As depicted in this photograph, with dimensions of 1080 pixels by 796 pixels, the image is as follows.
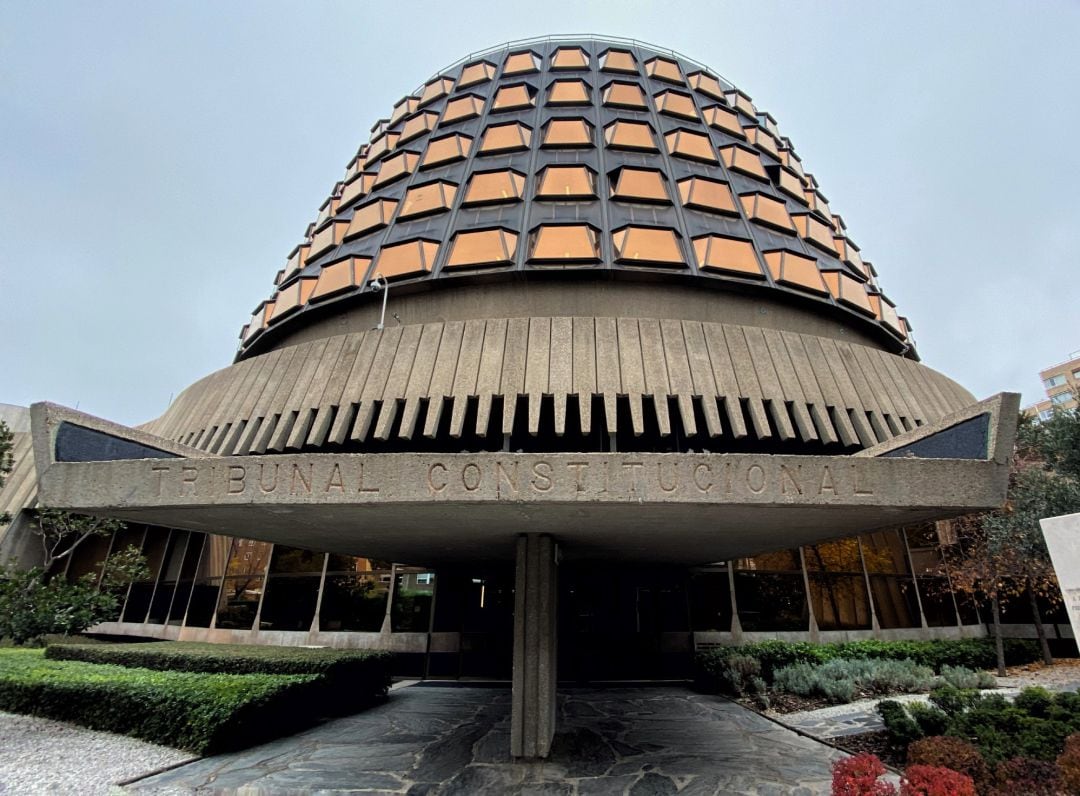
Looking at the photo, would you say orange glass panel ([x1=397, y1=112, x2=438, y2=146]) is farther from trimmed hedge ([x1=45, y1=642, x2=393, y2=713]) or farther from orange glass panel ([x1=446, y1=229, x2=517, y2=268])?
trimmed hedge ([x1=45, y1=642, x2=393, y2=713])

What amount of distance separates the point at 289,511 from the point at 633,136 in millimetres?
18931

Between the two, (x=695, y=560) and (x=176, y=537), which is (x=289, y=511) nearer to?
(x=695, y=560)

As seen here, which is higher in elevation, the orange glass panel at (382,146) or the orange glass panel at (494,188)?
the orange glass panel at (382,146)

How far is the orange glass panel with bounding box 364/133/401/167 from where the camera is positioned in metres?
25.2

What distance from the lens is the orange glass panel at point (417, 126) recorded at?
24312 mm

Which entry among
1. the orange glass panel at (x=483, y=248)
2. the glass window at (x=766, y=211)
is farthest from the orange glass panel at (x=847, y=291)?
the orange glass panel at (x=483, y=248)

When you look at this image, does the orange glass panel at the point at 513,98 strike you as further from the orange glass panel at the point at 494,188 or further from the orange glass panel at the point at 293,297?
the orange glass panel at the point at 293,297

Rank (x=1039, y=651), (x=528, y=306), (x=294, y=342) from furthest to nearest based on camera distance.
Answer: (x=294, y=342)
(x=1039, y=651)
(x=528, y=306)

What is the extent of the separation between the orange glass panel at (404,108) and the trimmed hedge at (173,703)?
2406 centimetres

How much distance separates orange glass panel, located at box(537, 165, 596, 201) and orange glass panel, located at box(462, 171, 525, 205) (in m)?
0.73

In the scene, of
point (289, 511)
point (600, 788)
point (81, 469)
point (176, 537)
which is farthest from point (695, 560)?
point (176, 537)

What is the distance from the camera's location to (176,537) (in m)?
21.1

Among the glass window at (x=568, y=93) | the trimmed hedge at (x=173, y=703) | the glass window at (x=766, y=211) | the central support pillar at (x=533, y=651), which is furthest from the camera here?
the glass window at (x=568, y=93)

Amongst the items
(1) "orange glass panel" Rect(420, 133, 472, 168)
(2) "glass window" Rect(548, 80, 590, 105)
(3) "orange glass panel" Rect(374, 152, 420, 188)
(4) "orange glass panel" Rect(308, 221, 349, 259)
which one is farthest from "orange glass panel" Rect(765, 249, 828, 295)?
(4) "orange glass panel" Rect(308, 221, 349, 259)
